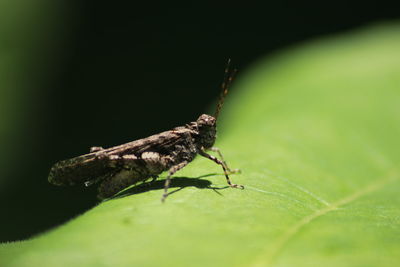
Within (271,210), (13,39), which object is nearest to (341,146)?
(271,210)

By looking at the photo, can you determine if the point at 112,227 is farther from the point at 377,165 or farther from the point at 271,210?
the point at 377,165

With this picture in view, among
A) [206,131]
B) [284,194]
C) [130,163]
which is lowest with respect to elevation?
[130,163]

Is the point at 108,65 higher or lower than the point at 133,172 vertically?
lower

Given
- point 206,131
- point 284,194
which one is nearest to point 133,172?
point 206,131

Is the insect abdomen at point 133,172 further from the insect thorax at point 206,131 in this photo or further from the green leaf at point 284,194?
the insect thorax at point 206,131

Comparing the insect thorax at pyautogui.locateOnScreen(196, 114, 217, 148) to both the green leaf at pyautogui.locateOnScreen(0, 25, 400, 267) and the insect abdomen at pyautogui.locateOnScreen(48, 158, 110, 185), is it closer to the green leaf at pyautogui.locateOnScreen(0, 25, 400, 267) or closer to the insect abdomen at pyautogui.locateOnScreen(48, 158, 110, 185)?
the green leaf at pyautogui.locateOnScreen(0, 25, 400, 267)

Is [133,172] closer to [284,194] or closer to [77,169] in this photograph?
[77,169]
